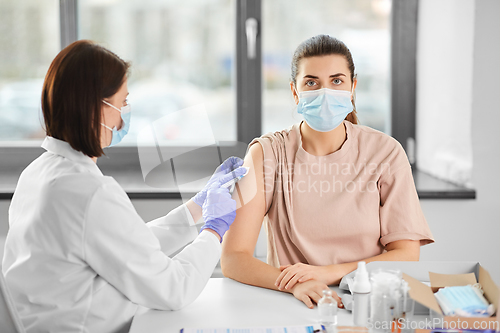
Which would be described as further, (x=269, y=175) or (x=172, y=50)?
(x=172, y=50)

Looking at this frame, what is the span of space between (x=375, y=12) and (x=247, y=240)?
5.59ft

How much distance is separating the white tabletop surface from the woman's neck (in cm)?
49

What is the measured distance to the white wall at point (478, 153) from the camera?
77.2 inches

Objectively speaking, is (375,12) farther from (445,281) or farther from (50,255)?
(50,255)

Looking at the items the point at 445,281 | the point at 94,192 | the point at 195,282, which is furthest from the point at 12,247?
the point at 445,281

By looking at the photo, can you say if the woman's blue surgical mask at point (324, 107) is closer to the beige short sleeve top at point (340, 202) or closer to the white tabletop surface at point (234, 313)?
the beige short sleeve top at point (340, 202)

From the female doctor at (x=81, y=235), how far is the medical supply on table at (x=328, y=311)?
0.28 meters

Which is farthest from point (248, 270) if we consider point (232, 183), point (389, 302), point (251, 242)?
point (389, 302)

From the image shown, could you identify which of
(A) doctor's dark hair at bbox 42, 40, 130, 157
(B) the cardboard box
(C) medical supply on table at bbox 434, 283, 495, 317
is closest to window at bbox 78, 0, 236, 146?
(A) doctor's dark hair at bbox 42, 40, 130, 157

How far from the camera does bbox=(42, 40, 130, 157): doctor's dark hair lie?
0.96 metres

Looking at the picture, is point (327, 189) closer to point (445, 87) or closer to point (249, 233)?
point (249, 233)

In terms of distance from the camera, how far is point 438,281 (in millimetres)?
949

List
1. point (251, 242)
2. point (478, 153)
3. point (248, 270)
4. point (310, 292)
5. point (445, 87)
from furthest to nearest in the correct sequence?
1. point (445, 87)
2. point (478, 153)
3. point (251, 242)
4. point (248, 270)
5. point (310, 292)

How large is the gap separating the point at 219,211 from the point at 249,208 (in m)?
0.16
